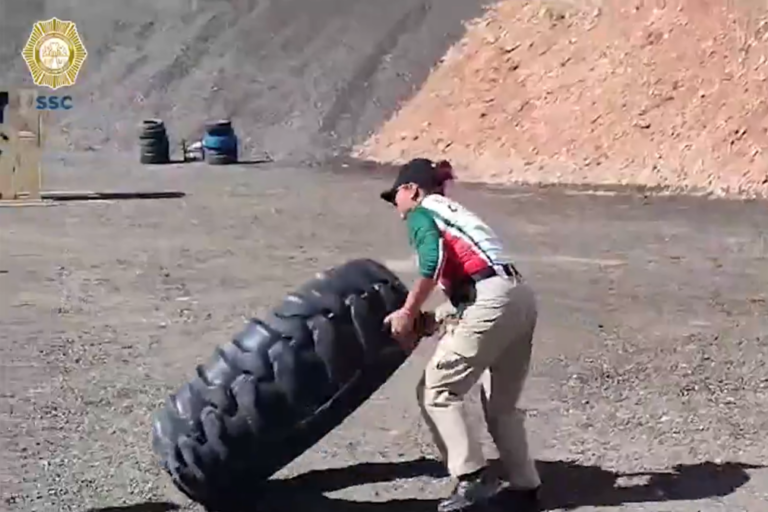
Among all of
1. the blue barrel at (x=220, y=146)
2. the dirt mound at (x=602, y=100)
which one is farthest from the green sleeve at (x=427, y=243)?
the blue barrel at (x=220, y=146)

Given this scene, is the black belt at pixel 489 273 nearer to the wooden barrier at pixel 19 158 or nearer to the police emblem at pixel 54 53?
the wooden barrier at pixel 19 158

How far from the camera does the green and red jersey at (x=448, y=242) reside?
233 inches

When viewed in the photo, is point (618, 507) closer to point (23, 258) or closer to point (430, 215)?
point (430, 215)

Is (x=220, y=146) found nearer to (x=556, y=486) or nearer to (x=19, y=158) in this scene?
(x=19, y=158)

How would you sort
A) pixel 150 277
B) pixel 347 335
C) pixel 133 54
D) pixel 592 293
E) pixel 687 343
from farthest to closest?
pixel 133 54 → pixel 150 277 → pixel 592 293 → pixel 687 343 → pixel 347 335

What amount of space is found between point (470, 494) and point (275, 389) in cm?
109

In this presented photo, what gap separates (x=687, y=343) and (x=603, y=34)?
22446mm

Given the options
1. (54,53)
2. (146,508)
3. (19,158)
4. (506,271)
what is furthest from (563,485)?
(54,53)

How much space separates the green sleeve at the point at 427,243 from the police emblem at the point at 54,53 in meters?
37.6

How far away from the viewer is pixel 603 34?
31.9 metres

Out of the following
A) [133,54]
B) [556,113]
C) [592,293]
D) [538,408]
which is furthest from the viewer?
[133,54]

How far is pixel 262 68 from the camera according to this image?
1518 inches

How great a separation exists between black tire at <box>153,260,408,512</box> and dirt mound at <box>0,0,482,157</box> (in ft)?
86.5

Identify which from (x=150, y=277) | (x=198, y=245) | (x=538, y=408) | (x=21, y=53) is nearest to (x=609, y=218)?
(x=198, y=245)
